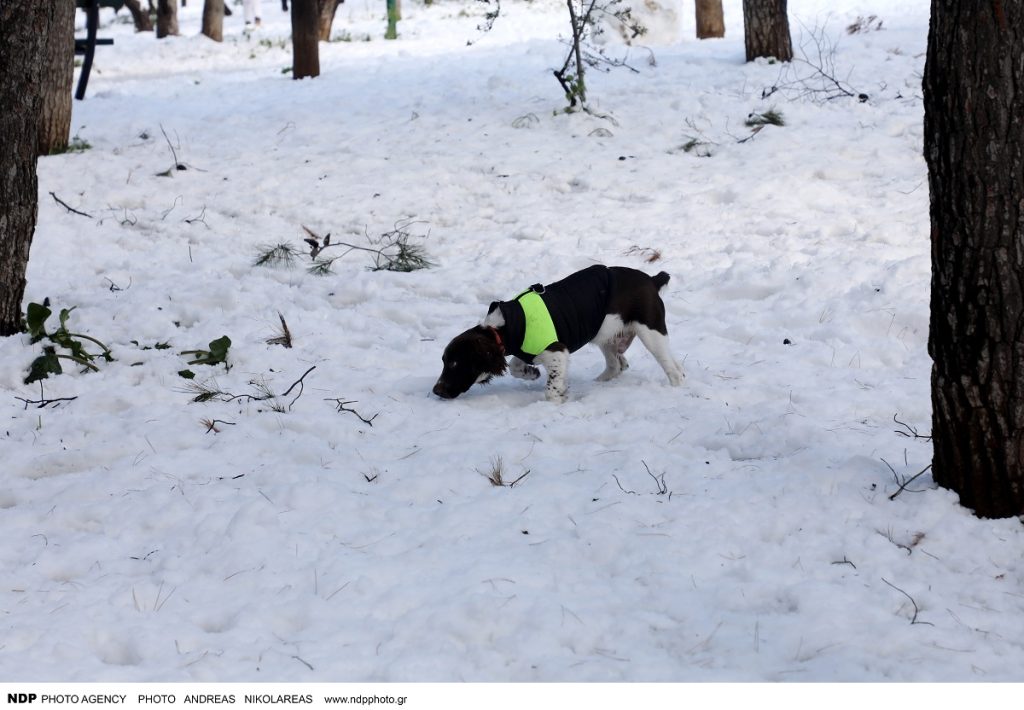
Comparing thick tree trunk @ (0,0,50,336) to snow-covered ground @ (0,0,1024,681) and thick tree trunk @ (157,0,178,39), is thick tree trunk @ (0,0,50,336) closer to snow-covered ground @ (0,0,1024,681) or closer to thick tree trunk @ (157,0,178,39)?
snow-covered ground @ (0,0,1024,681)

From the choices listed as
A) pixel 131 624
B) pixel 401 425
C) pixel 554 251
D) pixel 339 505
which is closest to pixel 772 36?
pixel 554 251

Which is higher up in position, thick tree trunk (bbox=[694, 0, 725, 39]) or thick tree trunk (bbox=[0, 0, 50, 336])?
thick tree trunk (bbox=[694, 0, 725, 39])

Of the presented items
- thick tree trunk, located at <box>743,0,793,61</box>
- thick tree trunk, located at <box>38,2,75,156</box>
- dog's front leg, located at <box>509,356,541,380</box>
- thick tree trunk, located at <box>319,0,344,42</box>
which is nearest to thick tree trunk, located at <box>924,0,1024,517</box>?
dog's front leg, located at <box>509,356,541,380</box>

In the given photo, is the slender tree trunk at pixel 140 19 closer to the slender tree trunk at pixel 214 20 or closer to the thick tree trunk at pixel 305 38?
the slender tree trunk at pixel 214 20

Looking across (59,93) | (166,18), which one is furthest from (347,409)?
(166,18)

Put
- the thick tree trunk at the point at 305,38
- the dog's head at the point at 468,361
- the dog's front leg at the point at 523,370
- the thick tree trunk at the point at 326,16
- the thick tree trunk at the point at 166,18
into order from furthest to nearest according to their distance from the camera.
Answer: the thick tree trunk at the point at 166,18, the thick tree trunk at the point at 326,16, the thick tree trunk at the point at 305,38, the dog's front leg at the point at 523,370, the dog's head at the point at 468,361

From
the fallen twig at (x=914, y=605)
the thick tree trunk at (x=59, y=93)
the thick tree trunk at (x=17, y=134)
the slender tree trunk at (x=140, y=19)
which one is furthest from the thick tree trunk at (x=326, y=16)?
the fallen twig at (x=914, y=605)

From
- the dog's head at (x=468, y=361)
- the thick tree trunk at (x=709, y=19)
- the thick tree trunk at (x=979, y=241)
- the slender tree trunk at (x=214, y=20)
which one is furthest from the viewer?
the slender tree trunk at (x=214, y=20)

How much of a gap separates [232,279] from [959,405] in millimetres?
5539

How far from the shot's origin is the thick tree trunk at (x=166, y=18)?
81.3 ft

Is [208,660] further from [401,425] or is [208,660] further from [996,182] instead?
[996,182]

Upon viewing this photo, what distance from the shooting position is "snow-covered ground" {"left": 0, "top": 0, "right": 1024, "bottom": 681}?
10.9 feet

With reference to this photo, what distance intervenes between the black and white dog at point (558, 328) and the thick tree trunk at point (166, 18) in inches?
874

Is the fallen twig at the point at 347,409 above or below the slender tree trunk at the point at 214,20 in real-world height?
below
